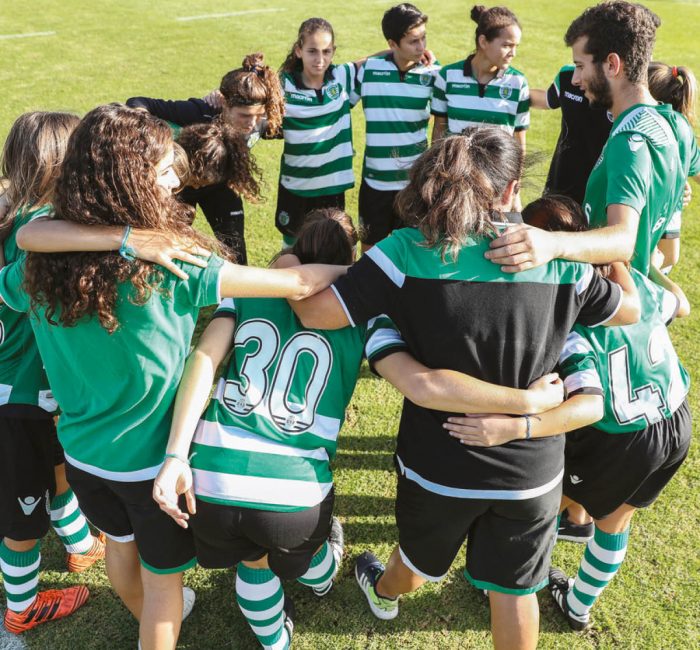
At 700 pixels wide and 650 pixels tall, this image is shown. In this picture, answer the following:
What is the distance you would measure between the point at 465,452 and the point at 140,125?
A: 4.79 feet

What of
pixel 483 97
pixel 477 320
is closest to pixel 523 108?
pixel 483 97

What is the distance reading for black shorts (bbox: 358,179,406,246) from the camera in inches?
208

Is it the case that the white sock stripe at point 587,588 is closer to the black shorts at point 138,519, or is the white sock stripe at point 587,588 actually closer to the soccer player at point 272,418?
the soccer player at point 272,418

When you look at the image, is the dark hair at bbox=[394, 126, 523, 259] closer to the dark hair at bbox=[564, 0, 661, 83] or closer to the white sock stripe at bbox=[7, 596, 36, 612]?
the dark hair at bbox=[564, 0, 661, 83]

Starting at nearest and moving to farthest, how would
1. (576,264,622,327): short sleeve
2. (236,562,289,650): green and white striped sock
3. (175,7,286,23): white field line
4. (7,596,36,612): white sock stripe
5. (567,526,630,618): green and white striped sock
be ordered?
(576,264,622,327): short sleeve → (236,562,289,650): green and white striped sock → (567,526,630,618): green and white striped sock → (7,596,36,612): white sock stripe → (175,7,286,23): white field line

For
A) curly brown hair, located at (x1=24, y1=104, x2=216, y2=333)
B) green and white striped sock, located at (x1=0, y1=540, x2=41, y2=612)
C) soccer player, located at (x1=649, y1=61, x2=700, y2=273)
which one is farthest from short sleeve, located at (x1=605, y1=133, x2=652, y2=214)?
green and white striped sock, located at (x1=0, y1=540, x2=41, y2=612)

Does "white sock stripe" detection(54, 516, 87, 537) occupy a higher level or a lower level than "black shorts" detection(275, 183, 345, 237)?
lower

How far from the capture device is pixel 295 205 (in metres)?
5.21

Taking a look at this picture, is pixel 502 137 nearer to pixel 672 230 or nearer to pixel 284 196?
pixel 672 230

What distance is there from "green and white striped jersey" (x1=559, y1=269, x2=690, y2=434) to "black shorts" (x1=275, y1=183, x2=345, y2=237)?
9.65 feet

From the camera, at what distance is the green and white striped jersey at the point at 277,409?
2289 mm

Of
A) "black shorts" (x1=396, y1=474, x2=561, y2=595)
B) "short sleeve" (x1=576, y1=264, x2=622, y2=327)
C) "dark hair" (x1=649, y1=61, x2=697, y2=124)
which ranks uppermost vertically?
"dark hair" (x1=649, y1=61, x2=697, y2=124)

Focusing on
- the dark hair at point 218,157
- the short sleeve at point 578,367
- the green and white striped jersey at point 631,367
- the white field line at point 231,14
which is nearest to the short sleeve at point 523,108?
the dark hair at point 218,157

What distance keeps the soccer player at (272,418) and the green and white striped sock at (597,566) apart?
3.14 ft
